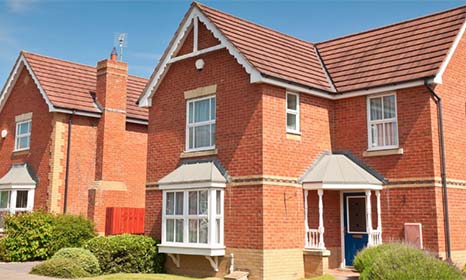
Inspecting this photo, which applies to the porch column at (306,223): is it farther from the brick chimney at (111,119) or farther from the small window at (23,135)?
the small window at (23,135)

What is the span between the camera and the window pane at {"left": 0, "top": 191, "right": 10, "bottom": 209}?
979 inches

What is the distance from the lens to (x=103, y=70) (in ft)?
83.5

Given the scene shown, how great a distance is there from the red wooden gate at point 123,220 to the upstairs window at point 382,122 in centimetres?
1107

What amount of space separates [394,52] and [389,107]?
2.21 metres

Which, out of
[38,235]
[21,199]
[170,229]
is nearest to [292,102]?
[170,229]

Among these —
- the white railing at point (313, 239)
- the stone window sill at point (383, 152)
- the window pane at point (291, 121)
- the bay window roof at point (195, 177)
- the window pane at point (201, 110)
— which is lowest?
the white railing at point (313, 239)

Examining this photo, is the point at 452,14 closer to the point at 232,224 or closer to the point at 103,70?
the point at 232,224

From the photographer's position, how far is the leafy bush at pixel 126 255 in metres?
18.1

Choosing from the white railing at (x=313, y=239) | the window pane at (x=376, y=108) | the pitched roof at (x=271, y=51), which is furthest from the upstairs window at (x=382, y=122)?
the white railing at (x=313, y=239)

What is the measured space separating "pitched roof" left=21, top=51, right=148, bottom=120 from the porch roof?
456 inches

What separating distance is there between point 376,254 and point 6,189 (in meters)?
17.2

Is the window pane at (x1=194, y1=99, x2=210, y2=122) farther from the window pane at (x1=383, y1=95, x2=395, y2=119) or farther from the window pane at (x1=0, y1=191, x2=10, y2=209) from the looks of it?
the window pane at (x1=0, y1=191, x2=10, y2=209)

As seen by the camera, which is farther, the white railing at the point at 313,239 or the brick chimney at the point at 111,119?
the brick chimney at the point at 111,119

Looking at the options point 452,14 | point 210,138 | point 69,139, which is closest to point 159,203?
point 210,138
